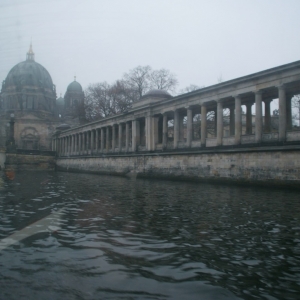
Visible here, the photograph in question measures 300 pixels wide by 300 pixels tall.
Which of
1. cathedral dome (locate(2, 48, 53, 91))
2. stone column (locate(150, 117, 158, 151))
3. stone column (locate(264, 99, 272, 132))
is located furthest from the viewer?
cathedral dome (locate(2, 48, 53, 91))

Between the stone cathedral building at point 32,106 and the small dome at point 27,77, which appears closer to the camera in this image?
the stone cathedral building at point 32,106

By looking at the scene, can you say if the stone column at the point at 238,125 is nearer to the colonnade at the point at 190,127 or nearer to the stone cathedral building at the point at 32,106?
the colonnade at the point at 190,127

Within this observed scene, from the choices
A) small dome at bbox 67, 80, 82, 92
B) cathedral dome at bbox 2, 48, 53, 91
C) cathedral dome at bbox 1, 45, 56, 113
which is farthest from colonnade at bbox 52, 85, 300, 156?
small dome at bbox 67, 80, 82, 92

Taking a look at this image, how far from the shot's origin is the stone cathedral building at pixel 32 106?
8331 cm

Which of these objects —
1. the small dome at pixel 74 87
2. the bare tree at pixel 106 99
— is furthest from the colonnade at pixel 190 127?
the small dome at pixel 74 87

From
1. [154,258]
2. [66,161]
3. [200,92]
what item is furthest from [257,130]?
[66,161]

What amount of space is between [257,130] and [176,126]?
11.0 m

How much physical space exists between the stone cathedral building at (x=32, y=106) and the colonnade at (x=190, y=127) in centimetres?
2096

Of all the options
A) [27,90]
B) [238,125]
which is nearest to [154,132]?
[238,125]

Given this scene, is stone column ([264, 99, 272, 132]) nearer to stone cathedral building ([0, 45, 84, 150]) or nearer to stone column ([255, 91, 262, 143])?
stone column ([255, 91, 262, 143])

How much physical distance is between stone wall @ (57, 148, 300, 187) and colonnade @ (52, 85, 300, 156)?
131cm

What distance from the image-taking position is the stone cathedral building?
83312 mm

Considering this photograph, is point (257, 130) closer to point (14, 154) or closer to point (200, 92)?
point (200, 92)

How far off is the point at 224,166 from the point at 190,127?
7.16 meters
